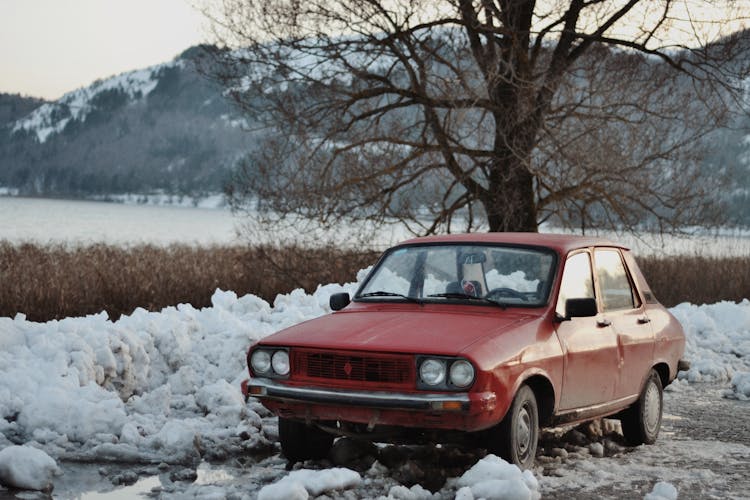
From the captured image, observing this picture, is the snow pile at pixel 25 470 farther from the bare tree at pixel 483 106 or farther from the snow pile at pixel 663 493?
the bare tree at pixel 483 106

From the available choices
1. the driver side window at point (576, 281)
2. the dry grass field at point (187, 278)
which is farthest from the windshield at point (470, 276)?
the dry grass field at point (187, 278)

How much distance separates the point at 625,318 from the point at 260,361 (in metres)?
3.17

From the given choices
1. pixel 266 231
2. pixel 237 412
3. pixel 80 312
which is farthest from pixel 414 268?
pixel 266 231

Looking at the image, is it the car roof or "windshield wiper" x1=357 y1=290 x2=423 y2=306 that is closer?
"windshield wiper" x1=357 y1=290 x2=423 y2=306

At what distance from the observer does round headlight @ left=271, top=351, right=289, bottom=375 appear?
21.7 feet

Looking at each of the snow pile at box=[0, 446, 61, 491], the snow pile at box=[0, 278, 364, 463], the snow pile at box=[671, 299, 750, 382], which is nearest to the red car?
the snow pile at box=[0, 278, 364, 463]

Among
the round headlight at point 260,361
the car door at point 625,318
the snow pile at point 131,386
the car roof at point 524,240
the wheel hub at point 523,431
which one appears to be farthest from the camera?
the car door at point 625,318

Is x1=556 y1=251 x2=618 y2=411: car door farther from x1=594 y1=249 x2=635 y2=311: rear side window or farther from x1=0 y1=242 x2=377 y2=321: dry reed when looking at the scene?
x1=0 y1=242 x2=377 y2=321: dry reed

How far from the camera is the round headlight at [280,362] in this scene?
6.63 m

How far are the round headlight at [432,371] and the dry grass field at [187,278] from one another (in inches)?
405

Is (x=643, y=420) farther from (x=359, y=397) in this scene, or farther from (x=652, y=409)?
(x=359, y=397)

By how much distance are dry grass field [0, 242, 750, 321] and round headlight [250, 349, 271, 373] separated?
9.16 meters

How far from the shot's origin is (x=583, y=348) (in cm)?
733

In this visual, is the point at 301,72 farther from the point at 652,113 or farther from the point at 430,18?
the point at 652,113
